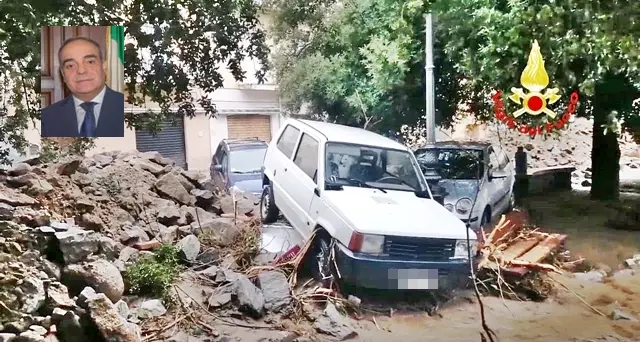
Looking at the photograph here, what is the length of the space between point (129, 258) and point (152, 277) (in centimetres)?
12

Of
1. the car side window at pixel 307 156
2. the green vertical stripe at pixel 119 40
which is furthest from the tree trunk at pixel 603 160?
the green vertical stripe at pixel 119 40

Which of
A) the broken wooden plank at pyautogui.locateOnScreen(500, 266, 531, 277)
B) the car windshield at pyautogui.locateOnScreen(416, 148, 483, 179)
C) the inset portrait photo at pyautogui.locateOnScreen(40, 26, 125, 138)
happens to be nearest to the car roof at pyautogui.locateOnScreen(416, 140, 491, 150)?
the car windshield at pyautogui.locateOnScreen(416, 148, 483, 179)

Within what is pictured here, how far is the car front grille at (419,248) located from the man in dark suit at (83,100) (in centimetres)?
106

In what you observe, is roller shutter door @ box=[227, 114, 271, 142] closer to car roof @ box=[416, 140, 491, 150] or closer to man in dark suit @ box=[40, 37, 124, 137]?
man in dark suit @ box=[40, 37, 124, 137]

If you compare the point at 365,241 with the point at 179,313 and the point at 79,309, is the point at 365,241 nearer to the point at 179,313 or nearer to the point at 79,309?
the point at 179,313

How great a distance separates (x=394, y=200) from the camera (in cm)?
222

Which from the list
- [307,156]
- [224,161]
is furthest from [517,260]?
[224,161]

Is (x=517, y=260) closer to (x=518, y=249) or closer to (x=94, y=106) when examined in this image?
(x=518, y=249)

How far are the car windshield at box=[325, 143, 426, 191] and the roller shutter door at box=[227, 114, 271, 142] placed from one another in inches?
9.6

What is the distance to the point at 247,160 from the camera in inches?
89.6

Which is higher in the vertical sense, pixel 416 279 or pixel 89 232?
pixel 89 232

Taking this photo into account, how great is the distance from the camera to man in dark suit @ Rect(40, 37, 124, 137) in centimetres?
207

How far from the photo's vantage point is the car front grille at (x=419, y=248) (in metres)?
2.12

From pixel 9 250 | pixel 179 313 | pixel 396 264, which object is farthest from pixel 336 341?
pixel 9 250
